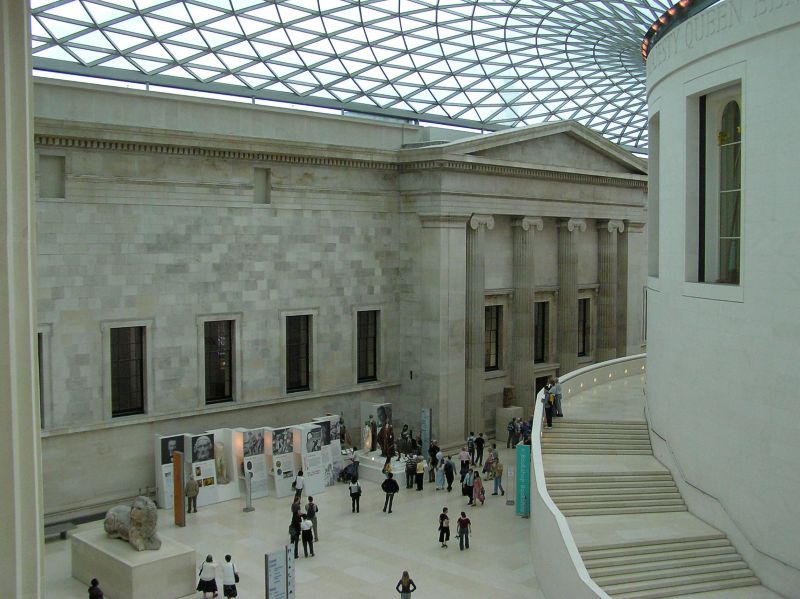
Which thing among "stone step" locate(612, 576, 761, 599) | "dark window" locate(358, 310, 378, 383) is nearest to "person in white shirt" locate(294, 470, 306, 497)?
"dark window" locate(358, 310, 378, 383)

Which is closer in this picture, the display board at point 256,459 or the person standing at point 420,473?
the display board at point 256,459

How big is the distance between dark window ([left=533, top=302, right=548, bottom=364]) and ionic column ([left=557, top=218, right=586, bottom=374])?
777 millimetres

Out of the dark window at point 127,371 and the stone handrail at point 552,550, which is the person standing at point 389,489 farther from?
the dark window at point 127,371

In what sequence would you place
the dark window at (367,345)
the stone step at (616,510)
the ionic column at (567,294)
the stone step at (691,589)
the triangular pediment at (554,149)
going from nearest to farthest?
1. the stone step at (691,589)
2. the stone step at (616,510)
3. the dark window at (367,345)
4. the triangular pediment at (554,149)
5. the ionic column at (567,294)

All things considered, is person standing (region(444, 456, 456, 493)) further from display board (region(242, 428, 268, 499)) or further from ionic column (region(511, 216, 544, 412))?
ionic column (region(511, 216, 544, 412))

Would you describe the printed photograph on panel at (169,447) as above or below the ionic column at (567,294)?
below

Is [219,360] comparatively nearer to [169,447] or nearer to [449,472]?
[169,447]

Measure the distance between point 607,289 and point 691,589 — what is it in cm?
2629

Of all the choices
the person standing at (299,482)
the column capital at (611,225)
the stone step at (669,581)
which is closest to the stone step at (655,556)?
the stone step at (669,581)

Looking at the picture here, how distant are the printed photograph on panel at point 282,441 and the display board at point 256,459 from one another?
0.49 meters

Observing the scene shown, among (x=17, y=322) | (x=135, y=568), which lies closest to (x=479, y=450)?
(x=135, y=568)

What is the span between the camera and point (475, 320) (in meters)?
35.9

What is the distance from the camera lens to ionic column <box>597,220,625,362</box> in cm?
4384

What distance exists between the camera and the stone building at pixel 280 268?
2638cm
